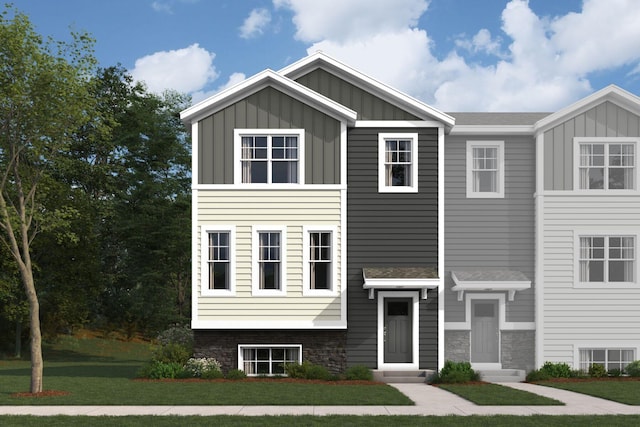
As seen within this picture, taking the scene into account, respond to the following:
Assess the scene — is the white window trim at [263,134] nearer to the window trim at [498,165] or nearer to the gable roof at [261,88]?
the gable roof at [261,88]

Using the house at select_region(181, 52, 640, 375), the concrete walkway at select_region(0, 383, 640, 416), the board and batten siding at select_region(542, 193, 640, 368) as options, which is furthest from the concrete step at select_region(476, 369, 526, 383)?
the concrete walkway at select_region(0, 383, 640, 416)

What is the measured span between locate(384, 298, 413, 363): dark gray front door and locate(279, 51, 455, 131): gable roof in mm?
6096

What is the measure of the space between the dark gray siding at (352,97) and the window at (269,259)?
4803mm

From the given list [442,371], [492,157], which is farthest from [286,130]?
[442,371]

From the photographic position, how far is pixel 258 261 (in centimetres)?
2514

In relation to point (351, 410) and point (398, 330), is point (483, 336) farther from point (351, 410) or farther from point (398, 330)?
point (351, 410)

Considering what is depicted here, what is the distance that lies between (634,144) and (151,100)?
3272cm

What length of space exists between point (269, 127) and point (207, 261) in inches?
188

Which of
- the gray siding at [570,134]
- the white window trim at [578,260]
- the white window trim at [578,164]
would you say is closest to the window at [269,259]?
the gray siding at [570,134]

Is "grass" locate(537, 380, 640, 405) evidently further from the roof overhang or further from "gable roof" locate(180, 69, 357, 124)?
"gable roof" locate(180, 69, 357, 124)

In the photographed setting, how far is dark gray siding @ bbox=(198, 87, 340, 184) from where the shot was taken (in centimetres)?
2522

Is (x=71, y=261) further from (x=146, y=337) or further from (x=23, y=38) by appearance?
(x=23, y=38)

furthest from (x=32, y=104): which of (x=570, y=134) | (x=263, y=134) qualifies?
(x=570, y=134)

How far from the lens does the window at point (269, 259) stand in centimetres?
2509
